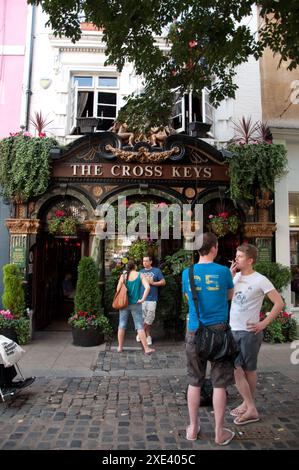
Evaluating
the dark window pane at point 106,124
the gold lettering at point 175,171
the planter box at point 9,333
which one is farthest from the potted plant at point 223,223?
the planter box at point 9,333

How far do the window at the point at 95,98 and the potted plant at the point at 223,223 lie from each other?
12.4 ft

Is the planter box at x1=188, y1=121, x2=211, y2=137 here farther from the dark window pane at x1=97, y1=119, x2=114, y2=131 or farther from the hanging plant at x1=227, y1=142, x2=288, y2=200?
the dark window pane at x1=97, y1=119, x2=114, y2=131

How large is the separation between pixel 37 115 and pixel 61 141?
846 millimetres

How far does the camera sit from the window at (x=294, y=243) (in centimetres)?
968

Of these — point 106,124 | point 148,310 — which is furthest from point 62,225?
point 106,124

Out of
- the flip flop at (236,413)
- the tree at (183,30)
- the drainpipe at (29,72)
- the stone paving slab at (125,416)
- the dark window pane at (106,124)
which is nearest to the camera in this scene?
the stone paving slab at (125,416)

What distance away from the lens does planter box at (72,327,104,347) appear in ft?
24.8

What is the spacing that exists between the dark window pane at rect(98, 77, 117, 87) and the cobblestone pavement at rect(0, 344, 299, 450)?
24.3ft

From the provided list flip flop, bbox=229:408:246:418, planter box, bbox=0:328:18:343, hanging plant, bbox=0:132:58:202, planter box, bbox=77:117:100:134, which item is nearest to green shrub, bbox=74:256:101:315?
planter box, bbox=0:328:18:343

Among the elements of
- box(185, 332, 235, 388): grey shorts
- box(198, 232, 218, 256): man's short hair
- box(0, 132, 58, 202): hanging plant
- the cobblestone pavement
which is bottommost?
the cobblestone pavement

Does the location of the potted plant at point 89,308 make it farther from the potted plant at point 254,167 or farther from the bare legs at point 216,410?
the bare legs at point 216,410

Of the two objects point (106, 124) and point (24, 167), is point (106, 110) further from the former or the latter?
point (24, 167)
